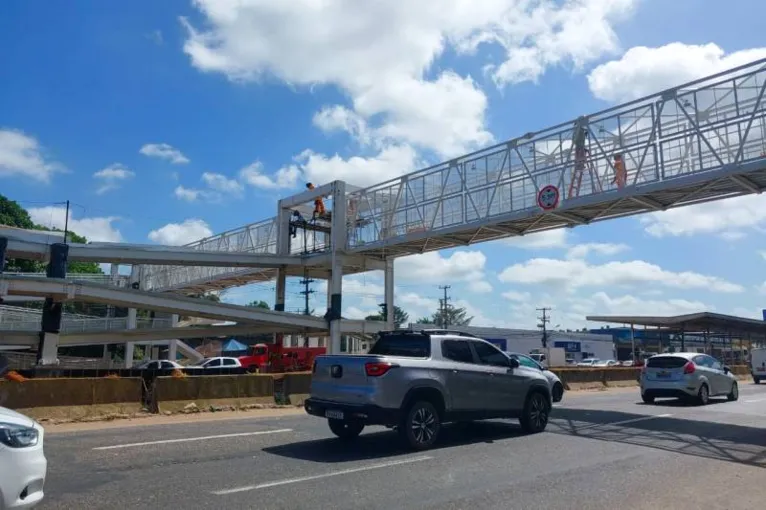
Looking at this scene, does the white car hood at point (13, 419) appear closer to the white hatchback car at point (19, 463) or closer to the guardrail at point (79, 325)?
the white hatchback car at point (19, 463)

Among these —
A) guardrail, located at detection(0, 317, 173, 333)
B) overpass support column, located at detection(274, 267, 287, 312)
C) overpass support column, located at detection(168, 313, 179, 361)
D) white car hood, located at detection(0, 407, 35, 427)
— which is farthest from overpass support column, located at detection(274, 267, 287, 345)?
white car hood, located at detection(0, 407, 35, 427)

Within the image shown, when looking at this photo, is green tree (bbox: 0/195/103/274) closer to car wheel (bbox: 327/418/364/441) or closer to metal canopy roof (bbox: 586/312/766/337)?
metal canopy roof (bbox: 586/312/766/337)

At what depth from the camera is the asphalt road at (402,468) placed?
6.79 meters

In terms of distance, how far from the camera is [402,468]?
8344mm

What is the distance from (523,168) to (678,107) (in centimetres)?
599

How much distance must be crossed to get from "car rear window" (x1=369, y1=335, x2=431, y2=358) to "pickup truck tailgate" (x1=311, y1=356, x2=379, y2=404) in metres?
0.96

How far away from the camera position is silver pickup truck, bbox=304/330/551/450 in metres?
9.34

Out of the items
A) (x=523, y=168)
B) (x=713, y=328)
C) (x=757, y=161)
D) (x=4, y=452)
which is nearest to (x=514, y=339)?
(x=713, y=328)

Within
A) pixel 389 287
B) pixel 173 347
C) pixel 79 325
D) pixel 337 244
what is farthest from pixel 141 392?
pixel 173 347

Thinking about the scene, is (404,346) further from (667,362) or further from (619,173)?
(619,173)

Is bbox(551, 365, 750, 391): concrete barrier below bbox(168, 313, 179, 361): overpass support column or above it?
below

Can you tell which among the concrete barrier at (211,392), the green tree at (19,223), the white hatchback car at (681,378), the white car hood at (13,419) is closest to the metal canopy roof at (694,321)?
the white hatchback car at (681,378)

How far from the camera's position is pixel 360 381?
9.46 m

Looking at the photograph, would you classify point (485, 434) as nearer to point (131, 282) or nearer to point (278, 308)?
point (278, 308)
